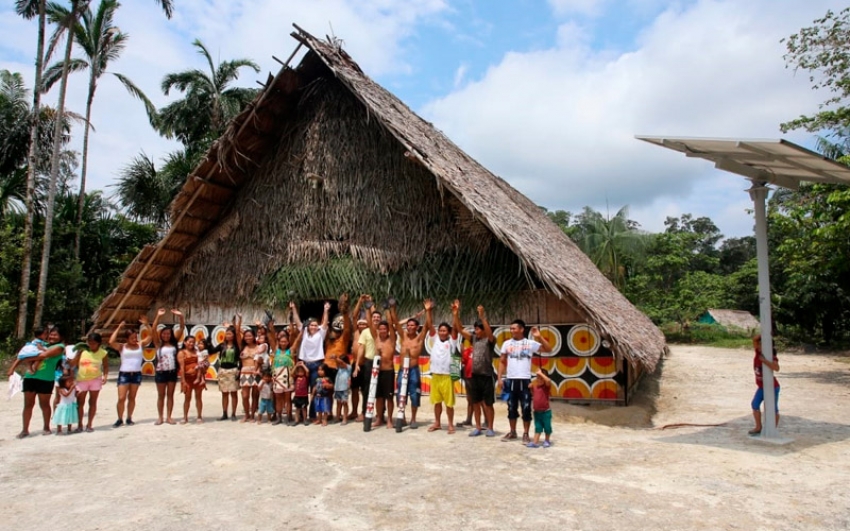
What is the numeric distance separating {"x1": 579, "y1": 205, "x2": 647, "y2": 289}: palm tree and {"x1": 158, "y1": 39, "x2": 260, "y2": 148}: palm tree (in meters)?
17.7

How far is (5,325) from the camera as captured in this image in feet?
49.2

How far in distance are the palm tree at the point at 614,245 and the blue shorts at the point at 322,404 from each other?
23447mm

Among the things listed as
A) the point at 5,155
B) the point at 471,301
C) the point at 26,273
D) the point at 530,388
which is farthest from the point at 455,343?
the point at 5,155

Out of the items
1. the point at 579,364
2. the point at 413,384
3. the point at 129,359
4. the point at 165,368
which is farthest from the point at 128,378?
the point at 579,364

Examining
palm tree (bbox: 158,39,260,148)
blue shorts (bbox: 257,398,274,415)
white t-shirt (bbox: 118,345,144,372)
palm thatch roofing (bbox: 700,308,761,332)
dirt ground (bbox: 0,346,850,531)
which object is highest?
palm tree (bbox: 158,39,260,148)

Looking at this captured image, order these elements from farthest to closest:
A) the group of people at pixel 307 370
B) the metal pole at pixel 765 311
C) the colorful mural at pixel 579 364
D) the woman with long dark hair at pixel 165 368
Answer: the colorful mural at pixel 579 364 < the woman with long dark hair at pixel 165 368 < the group of people at pixel 307 370 < the metal pole at pixel 765 311

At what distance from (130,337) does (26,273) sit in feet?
34.7

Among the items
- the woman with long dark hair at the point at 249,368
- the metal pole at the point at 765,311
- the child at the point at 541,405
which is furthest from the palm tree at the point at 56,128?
the metal pole at the point at 765,311

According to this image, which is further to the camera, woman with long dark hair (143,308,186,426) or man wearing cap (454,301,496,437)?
woman with long dark hair (143,308,186,426)

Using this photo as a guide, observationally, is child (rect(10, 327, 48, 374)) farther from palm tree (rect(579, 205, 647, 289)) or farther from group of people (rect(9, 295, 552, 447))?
palm tree (rect(579, 205, 647, 289))

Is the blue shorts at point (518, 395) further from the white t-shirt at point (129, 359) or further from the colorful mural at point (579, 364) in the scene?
the white t-shirt at point (129, 359)

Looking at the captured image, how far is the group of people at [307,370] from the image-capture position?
6.32 metres

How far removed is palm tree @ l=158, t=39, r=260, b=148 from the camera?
1994cm

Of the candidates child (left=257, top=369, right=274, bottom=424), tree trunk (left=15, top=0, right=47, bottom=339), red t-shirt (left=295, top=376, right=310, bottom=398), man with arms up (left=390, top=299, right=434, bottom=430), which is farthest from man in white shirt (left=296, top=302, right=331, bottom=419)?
tree trunk (left=15, top=0, right=47, bottom=339)
